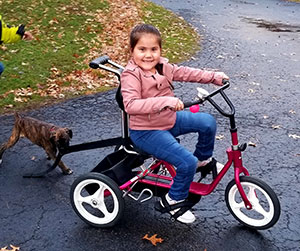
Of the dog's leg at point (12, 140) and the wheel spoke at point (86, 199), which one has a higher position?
the wheel spoke at point (86, 199)

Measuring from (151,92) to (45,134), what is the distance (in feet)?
5.00

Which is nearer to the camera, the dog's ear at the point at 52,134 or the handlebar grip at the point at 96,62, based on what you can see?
the handlebar grip at the point at 96,62

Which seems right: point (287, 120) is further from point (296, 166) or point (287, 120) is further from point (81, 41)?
point (81, 41)

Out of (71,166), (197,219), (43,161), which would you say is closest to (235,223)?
(197,219)

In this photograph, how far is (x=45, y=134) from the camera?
169 inches

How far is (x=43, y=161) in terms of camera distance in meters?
4.77

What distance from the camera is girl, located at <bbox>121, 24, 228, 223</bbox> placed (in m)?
3.22

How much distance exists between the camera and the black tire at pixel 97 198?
3443 millimetres

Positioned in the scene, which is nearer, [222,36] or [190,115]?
[190,115]

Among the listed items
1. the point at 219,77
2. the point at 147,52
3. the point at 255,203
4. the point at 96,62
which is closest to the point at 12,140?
the point at 96,62

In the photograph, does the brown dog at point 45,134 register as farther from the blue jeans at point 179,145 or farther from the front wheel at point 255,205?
the front wheel at point 255,205

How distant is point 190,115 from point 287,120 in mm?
3128

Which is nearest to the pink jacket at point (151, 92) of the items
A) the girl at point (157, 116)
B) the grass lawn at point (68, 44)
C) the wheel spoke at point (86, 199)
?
the girl at point (157, 116)

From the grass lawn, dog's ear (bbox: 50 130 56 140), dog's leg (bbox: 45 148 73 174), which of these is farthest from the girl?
the grass lawn
